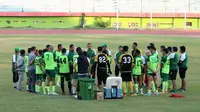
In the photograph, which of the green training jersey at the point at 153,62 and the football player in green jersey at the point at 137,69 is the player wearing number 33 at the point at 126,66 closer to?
the football player in green jersey at the point at 137,69

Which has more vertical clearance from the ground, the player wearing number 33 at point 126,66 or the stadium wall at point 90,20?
the stadium wall at point 90,20

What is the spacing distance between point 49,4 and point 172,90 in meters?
67.8

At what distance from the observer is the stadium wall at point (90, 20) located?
74688 millimetres

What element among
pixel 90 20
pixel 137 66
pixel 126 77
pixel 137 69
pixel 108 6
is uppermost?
pixel 108 6

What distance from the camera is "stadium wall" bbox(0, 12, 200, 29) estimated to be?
74688 millimetres

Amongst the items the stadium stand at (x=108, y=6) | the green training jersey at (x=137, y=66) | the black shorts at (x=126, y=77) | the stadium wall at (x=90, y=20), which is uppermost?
the stadium stand at (x=108, y=6)

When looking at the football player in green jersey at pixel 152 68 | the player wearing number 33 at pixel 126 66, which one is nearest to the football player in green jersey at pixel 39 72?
the player wearing number 33 at pixel 126 66

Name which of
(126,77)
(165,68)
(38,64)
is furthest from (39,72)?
(165,68)

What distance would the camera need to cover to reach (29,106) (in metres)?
14.9

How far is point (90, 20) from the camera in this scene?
7688cm

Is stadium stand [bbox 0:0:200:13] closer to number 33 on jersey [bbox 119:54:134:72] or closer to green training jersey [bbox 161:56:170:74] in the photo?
green training jersey [bbox 161:56:170:74]

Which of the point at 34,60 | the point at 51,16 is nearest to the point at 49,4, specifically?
the point at 51,16

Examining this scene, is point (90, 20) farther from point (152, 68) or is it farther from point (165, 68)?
point (152, 68)

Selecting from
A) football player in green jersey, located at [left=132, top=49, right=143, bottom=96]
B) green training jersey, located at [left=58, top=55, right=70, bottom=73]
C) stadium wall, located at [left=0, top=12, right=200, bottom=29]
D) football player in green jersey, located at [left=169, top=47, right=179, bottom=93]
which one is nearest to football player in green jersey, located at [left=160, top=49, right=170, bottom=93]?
football player in green jersey, located at [left=169, top=47, right=179, bottom=93]
